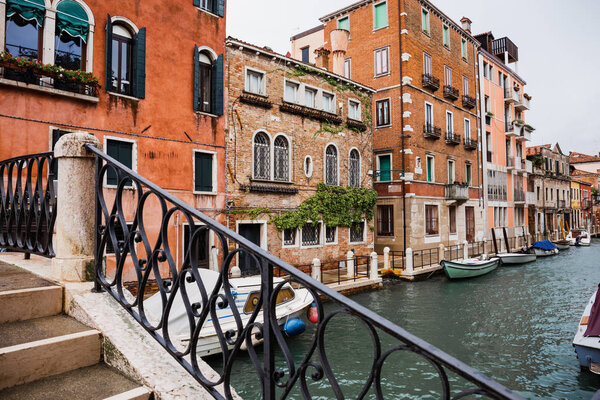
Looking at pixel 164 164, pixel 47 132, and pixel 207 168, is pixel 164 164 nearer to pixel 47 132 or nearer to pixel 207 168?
pixel 207 168

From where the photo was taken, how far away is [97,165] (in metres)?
2.68

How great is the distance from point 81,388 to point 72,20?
11.1 meters

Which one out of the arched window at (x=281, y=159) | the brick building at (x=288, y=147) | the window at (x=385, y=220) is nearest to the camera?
the brick building at (x=288, y=147)

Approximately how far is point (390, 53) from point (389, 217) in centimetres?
937

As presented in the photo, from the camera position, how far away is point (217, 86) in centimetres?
1304

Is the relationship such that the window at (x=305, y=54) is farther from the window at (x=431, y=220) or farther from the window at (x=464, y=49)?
the window at (x=431, y=220)

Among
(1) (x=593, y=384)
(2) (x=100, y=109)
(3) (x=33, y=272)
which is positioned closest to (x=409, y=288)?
(1) (x=593, y=384)

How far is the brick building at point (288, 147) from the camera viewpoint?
1363cm

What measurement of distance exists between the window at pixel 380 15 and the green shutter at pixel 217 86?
1280cm

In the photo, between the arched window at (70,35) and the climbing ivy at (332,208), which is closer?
the arched window at (70,35)

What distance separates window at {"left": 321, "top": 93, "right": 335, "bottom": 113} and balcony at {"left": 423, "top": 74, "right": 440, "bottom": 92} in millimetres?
8121

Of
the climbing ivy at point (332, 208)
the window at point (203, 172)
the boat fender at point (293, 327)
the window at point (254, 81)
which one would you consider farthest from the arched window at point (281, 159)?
the boat fender at point (293, 327)

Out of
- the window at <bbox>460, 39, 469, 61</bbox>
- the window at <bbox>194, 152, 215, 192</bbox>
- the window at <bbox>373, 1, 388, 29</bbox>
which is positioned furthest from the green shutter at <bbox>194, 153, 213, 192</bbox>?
the window at <bbox>460, 39, 469, 61</bbox>

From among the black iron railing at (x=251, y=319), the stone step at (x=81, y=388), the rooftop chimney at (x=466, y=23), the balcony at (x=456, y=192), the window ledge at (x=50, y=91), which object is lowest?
the stone step at (x=81, y=388)
